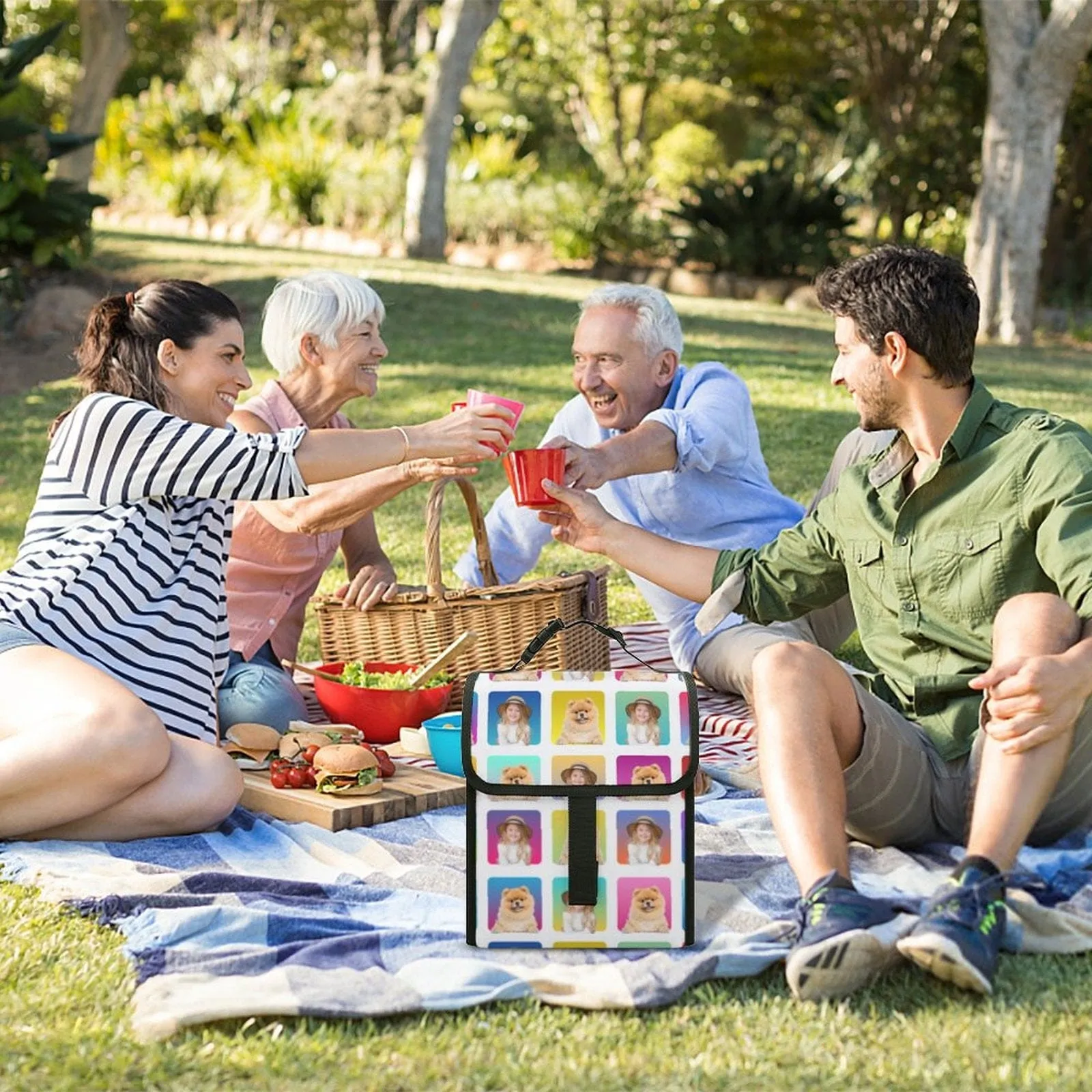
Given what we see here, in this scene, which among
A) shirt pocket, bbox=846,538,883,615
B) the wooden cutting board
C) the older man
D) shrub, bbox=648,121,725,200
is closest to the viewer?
shirt pocket, bbox=846,538,883,615

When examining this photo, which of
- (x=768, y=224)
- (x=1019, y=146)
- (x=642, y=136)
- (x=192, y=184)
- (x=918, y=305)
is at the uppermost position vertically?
(x=642, y=136)

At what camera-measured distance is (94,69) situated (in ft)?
49.2

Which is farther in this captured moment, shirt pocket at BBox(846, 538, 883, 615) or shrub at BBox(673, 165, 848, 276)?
shrub at BBox(673, 165, 848, 276)

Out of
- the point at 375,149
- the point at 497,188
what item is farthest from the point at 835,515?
the point at 375,149

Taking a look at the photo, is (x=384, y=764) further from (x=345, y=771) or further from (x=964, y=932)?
(x=964, y=932)

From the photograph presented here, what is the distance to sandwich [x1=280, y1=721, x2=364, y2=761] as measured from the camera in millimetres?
4188

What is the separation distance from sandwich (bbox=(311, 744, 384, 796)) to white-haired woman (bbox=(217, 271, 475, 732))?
699 millimetres

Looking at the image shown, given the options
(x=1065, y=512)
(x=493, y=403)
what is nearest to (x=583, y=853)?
(x=1065, y=512)

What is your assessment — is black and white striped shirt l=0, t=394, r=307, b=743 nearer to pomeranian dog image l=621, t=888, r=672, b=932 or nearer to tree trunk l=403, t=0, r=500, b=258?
pomeranian dog image l=621, t=888, r=672, b=932

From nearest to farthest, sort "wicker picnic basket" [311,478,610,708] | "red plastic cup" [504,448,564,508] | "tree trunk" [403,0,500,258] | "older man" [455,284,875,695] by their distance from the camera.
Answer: "red plastic cup" [504,448,564,508]
"wicker picnic basket" [311,478,610,708]
"older man" [455,284,875,695]
"tree trunk" [403,0,500,258]

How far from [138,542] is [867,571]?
1744 mm

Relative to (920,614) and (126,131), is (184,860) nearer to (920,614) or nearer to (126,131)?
(920,614)

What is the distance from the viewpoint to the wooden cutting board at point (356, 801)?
3.96 meters

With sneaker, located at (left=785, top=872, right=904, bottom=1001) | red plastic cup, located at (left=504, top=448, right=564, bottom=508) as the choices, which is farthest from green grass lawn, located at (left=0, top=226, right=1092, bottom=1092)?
red plastic cup, located at (left=504, top=448, right=564, bottom=508)
